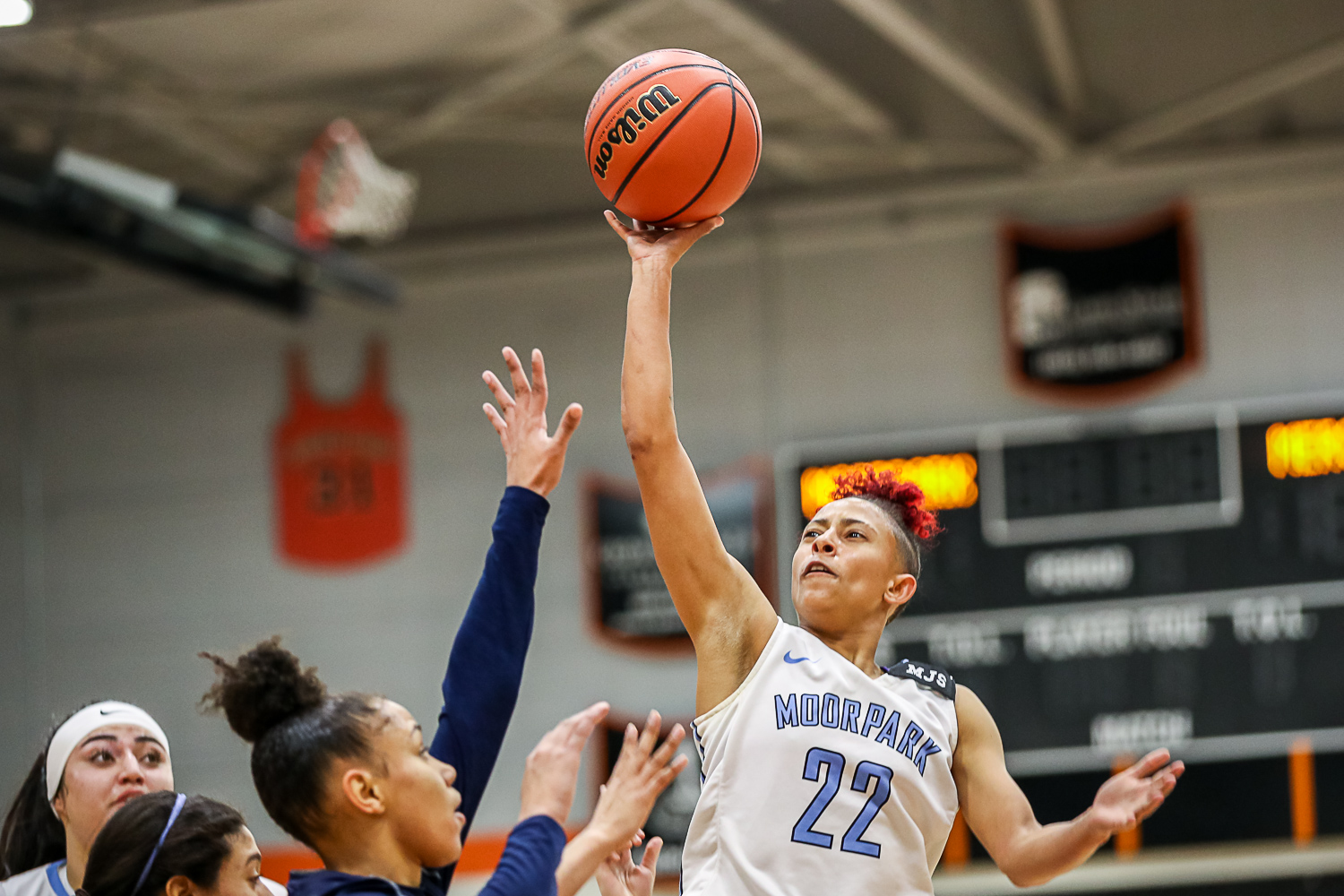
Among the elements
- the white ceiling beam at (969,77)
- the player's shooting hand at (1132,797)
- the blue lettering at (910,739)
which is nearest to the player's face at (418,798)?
the blue lettering at (910,739)

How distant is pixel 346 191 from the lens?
8109mm

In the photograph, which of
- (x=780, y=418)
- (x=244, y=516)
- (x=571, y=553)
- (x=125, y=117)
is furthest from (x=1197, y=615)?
(x=125, y=117)

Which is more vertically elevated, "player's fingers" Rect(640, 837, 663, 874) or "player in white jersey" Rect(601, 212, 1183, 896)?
"player in white jersey" Rect(601, 212, 1183, 896)

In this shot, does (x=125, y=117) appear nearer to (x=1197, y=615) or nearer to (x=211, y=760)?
(x=211, y=760)

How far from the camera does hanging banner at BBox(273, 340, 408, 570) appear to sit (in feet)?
32.8

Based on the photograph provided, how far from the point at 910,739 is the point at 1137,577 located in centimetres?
539

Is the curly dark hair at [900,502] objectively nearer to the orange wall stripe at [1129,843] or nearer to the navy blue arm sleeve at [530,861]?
the navy blue arm sleeve at [530,861]

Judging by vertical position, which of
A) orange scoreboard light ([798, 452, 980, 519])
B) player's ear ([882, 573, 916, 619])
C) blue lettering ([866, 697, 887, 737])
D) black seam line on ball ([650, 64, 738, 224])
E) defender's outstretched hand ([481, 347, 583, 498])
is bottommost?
blue lettering ([866, 697, 887, 737])

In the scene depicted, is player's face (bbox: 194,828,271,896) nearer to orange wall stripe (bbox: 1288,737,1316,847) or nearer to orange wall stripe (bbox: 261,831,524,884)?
orange wall stripe (bbox: 1288,737,1316,847)

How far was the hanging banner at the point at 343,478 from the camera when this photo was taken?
10.0m

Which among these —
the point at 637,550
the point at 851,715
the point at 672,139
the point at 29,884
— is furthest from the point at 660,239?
the point at 637,550

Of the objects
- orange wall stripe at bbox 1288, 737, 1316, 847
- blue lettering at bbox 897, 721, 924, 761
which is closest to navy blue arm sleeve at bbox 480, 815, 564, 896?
blue lettering at bbox 897, 721, 924, 761

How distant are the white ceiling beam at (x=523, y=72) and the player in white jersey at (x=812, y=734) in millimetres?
4945

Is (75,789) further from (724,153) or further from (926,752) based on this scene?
(724,153)
